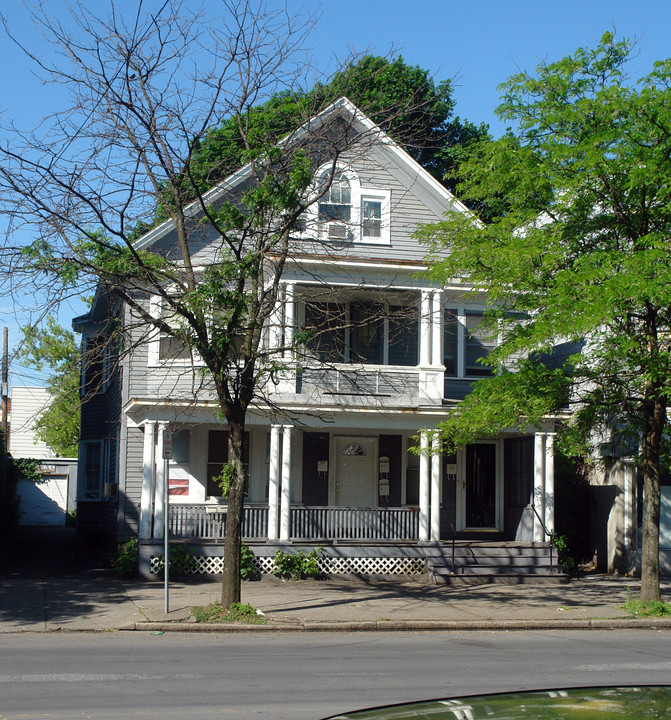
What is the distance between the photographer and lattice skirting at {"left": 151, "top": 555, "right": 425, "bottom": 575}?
62.0 ft

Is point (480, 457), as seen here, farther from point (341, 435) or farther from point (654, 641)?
point (654, 641)

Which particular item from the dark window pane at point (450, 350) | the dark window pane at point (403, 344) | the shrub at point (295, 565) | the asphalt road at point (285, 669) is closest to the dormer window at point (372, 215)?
the dark window pane at point (403, 344)

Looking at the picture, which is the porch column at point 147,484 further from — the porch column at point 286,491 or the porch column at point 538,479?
the porch column at point 538,479

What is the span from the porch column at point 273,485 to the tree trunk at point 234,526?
5.33 meters

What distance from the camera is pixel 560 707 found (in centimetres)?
355

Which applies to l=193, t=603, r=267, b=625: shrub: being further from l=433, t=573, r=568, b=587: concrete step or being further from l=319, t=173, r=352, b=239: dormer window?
l=319, t=173, r=352, b=239: dormer window

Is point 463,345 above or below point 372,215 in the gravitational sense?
below

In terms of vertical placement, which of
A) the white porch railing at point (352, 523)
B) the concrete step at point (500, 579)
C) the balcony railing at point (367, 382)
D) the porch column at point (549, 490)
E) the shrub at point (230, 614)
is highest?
the balcony railing at point (367, 382)

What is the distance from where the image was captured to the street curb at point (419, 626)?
13.0 meters

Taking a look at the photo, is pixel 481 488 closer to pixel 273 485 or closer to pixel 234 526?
pixel 273 485

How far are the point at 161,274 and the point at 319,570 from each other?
8399 millimetres

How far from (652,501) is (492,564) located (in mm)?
4866

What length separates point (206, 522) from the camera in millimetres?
19266

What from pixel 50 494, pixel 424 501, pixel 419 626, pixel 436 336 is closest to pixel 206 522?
pixel 424 501
